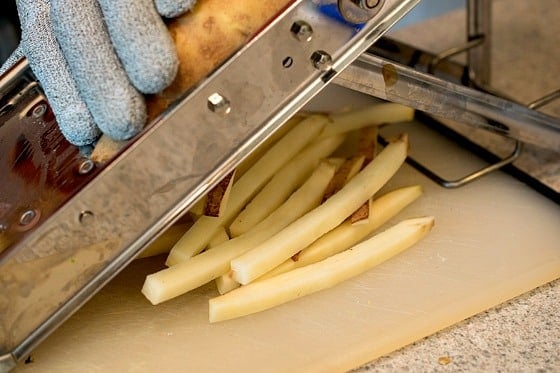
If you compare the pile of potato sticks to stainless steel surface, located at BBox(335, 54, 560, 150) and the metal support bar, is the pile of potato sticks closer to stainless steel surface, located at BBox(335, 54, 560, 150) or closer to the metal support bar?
stainless steel surface, located at BBox(335, 54, 560, 150)

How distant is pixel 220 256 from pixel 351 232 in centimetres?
21

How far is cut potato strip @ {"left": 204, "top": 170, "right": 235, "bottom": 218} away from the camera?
115 centimetres

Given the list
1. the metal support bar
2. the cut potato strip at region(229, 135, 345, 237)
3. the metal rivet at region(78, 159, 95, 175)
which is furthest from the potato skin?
the metal support bar

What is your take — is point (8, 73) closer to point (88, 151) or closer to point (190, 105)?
point (88, 151)

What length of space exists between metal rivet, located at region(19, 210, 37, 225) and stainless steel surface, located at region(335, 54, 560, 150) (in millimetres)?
436

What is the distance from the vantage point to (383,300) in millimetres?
1138

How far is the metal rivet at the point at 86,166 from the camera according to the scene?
3.26 ft

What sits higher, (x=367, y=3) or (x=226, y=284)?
(x=367, y=3)

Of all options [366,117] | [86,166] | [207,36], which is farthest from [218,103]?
[366,117]

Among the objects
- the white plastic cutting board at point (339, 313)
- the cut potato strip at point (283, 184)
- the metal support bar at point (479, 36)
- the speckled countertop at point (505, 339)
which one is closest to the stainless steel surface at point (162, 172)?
the white plastic cutting board at point (339, 313)

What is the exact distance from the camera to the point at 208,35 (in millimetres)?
965

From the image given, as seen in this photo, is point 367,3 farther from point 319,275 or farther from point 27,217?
point 27,217

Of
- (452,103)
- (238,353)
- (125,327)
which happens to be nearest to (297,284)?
(238,353)

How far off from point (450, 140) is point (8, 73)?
0.81 m
